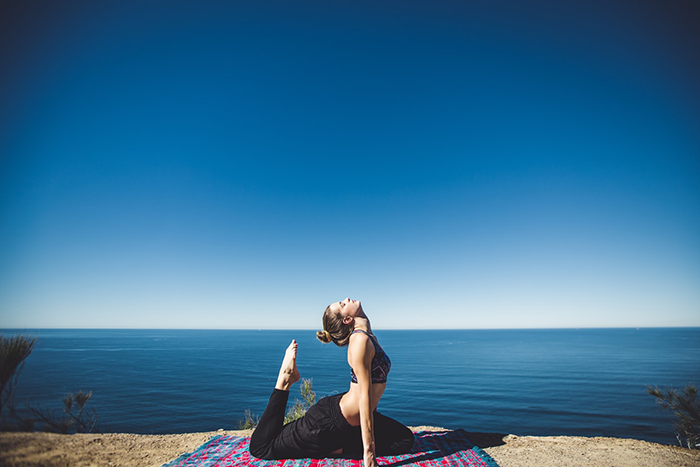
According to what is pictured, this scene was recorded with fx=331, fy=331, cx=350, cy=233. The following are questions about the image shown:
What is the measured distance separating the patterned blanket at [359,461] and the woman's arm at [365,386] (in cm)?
80

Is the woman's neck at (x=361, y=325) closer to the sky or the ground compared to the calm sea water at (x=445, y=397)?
closer to the sky

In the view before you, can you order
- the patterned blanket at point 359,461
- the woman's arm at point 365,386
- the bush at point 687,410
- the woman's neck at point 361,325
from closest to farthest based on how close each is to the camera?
1. the woman's arm at point 365,386
2. the woman's neck at point 361,325
3. the patterned blanket at point 359,461
4. the bush at point 687,410

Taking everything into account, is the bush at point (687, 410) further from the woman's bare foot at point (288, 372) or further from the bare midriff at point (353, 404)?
the woman's bare foot at point (288, 372)

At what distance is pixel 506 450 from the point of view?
205 inches

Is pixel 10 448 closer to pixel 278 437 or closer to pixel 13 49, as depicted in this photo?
pixel 278 437

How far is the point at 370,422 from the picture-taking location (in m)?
3.59

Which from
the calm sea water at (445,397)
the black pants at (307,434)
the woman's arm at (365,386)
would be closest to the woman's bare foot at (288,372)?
the black pants at (307,434)

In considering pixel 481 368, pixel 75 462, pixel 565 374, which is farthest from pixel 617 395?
pixel 75 462

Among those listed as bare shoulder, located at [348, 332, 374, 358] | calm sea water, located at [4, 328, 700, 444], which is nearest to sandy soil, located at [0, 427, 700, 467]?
bare shoulder, located at [348, 332, 374, 358]

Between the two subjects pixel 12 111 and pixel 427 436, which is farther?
pixel 427 436

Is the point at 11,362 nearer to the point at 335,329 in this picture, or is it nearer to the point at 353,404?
the point at 335,329

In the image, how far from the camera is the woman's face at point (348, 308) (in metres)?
4.02

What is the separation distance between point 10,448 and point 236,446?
323cm

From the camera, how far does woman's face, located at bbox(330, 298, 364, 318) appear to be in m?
4.02
